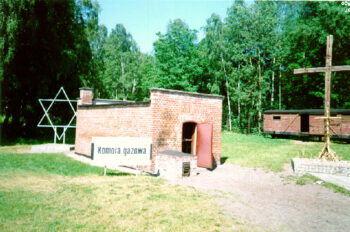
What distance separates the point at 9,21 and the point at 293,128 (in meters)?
25.0

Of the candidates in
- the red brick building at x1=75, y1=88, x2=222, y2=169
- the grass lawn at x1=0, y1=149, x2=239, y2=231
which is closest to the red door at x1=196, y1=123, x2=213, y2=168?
the red brick building at x1=75, y1=88, x2=222, y2=169

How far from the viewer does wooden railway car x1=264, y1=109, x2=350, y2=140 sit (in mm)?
20500

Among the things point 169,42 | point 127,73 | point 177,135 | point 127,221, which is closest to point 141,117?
point 177,135

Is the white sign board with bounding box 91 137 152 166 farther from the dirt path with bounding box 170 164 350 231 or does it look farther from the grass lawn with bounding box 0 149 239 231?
the dirt path with bounding box 170 164 350 231

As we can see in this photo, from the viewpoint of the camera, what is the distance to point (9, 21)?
1630 cm

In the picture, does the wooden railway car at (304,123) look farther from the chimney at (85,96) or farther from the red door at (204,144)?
the chimney at (85,96)

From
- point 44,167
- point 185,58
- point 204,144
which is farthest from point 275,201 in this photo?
point 185,58

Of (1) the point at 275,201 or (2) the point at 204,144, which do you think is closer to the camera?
(1) the point at 275,201

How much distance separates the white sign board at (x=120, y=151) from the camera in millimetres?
9188

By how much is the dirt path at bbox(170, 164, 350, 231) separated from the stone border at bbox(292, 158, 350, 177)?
1.55 ft

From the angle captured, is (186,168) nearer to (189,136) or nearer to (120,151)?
(120,151)

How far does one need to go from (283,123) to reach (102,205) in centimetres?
2268

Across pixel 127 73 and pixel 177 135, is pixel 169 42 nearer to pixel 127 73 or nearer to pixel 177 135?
pixel 127 73

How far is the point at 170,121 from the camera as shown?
34.2 ft
